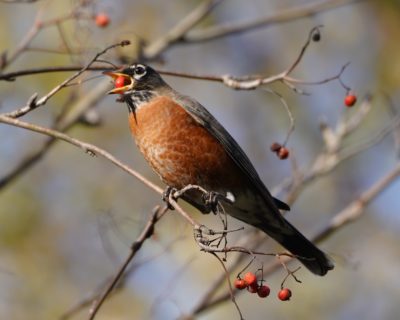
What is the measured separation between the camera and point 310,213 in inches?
381

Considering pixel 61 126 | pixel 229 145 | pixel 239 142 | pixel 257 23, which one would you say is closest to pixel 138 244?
pixel 229 145

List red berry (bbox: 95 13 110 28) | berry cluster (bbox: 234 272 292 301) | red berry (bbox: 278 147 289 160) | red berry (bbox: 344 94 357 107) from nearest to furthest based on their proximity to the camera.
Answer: berry cluster (bbox: 234 272 292 301)
red berry (bbox: 278 147 289 160)
red berry (bbox: 344 94 357 107)
red berry (bbox: 95 13 110 28)

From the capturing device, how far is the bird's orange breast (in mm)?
4875

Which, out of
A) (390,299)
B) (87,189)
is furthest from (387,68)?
(87,189)

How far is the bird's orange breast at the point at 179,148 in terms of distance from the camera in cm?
488

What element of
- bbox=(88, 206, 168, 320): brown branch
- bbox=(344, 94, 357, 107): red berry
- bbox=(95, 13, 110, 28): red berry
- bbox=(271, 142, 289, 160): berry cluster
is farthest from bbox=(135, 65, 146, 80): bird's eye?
bbox=(88, 206, 168, 320): brown branch

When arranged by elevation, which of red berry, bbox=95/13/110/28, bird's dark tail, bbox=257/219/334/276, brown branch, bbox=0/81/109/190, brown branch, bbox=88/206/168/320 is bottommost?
bird's dark tail, bbox=257/219/334/276

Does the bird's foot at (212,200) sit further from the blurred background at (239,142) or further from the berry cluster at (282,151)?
the blurred background at (239,142)

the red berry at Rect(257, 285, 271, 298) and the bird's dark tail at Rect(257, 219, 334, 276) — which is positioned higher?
the red berry at Rect(257, 285, 271, 298)

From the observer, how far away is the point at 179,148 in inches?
194

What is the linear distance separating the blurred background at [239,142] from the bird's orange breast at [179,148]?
1.28 meters

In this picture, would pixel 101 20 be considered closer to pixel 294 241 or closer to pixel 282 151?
pixel 282 151

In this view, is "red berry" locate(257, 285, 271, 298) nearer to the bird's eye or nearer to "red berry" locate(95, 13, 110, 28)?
the bird's eye

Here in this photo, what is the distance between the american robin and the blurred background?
109cm
